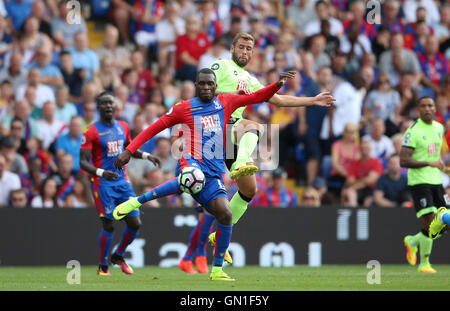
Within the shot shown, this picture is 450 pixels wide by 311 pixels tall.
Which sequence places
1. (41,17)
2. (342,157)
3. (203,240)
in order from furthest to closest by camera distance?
(41,17), (342,157), (203,240)

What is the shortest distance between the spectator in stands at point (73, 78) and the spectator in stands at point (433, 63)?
27.5ft

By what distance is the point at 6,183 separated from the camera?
53.6ft

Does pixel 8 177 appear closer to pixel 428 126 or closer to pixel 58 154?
pixel 58 154

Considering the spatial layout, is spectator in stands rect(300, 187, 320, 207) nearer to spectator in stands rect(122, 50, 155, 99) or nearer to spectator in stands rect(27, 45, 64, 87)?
spectator in stands rect(122, 50, 155, 99)

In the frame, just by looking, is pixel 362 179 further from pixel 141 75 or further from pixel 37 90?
pixel 37 90

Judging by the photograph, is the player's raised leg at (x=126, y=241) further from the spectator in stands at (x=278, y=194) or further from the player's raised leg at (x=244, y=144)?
the spectator in stands at (x=278, y=194)

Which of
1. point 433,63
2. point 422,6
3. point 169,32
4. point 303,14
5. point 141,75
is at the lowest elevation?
point 141,75

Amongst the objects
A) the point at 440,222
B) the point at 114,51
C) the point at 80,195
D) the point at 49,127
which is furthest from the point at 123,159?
the point at 114,51

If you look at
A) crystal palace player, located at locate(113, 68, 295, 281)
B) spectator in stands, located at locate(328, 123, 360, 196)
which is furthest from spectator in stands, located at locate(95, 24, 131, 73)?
crystal palace player, located at locate(113, 68, 295, 281)

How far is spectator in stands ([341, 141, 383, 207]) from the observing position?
1792 centimetres

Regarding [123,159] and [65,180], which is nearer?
[123,159]

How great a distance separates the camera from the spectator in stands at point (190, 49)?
63.8ft

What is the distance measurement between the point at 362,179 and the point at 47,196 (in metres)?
6.50

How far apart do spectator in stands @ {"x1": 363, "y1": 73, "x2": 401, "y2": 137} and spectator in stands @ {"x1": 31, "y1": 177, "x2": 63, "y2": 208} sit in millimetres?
7294
